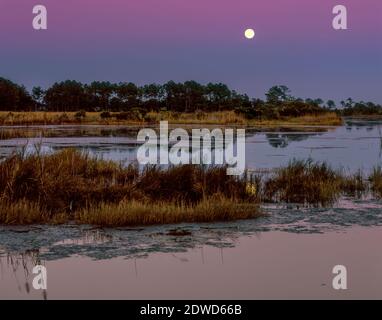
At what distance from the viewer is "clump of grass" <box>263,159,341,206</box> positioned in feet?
41.3

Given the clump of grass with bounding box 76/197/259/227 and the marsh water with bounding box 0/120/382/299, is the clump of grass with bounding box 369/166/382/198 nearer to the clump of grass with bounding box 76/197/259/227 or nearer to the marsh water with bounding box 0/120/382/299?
the marsh water with bounding box 0/120/382/299

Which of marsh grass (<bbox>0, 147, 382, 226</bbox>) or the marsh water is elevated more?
marsh grass (<bbox>0, 147, 382, 226</bbox>)

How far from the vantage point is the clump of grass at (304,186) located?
12583 mm

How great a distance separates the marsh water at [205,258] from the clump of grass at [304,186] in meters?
1.47

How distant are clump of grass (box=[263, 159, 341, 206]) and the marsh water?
1470mm

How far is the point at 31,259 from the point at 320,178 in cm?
760

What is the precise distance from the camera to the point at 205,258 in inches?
316

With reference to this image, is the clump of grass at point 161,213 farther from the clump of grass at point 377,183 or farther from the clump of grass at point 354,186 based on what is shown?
the clump of grass at point 377,183

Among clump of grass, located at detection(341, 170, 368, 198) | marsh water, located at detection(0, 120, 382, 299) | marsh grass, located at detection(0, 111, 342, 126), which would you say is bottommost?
marsh water, located at detection(0, 120, 382, 299)

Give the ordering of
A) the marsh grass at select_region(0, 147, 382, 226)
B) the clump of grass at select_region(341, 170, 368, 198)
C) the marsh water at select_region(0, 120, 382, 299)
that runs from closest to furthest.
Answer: the marsh water at select_region(0, 120, 382, 299), the marsh grass at select_region(0, 147, 382, 226), the clump of grass at select_region(341, 170, 368, 198)

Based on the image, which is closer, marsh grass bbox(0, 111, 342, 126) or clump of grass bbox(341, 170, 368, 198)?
clump of grass bbox(341, 170, 368, 198)

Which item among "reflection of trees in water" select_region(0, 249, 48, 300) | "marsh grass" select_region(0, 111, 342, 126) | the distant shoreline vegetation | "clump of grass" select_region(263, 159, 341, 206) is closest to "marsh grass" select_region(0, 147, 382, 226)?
"clump of grass" select_region(263, 159, 341, 206)
